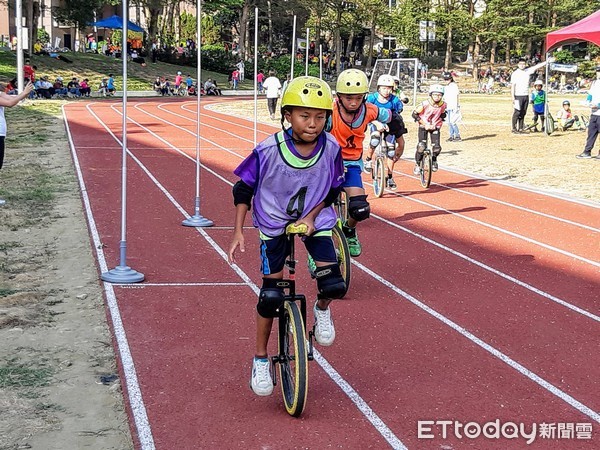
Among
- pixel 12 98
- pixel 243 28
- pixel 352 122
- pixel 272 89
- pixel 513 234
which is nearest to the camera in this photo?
pixel 352 122

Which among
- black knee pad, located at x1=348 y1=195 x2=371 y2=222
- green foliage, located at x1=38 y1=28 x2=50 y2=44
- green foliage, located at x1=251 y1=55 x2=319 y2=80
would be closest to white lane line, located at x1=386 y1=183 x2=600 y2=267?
black knee pad, located at x1=348 y1=195 x2=371 y2=222

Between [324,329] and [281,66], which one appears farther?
Result: [281,66]

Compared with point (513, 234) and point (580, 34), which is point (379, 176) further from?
point (580, 34)

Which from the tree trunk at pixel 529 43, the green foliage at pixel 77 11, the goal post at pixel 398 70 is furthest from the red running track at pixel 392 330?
the tree trunk at pixel 529 43

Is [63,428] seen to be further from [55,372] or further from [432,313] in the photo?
[432,313]

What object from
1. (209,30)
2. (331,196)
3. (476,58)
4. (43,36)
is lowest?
(331,196)

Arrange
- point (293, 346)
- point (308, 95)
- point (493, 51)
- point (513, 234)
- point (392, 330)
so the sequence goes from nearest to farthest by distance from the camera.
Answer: point (308, 95)
point (293, 346)
point (392, 330)
point (513, 234)
point (493, 51)

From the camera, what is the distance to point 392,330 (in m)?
6.90

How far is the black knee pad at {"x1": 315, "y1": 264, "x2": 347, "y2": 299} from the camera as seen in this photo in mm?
5137

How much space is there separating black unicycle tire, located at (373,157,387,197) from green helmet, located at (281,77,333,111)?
8.65m

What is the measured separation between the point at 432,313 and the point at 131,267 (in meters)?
3.08

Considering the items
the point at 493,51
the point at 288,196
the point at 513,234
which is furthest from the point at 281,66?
the point at 288,196

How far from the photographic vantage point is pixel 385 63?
132 ft

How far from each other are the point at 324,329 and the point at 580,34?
63.0ft
